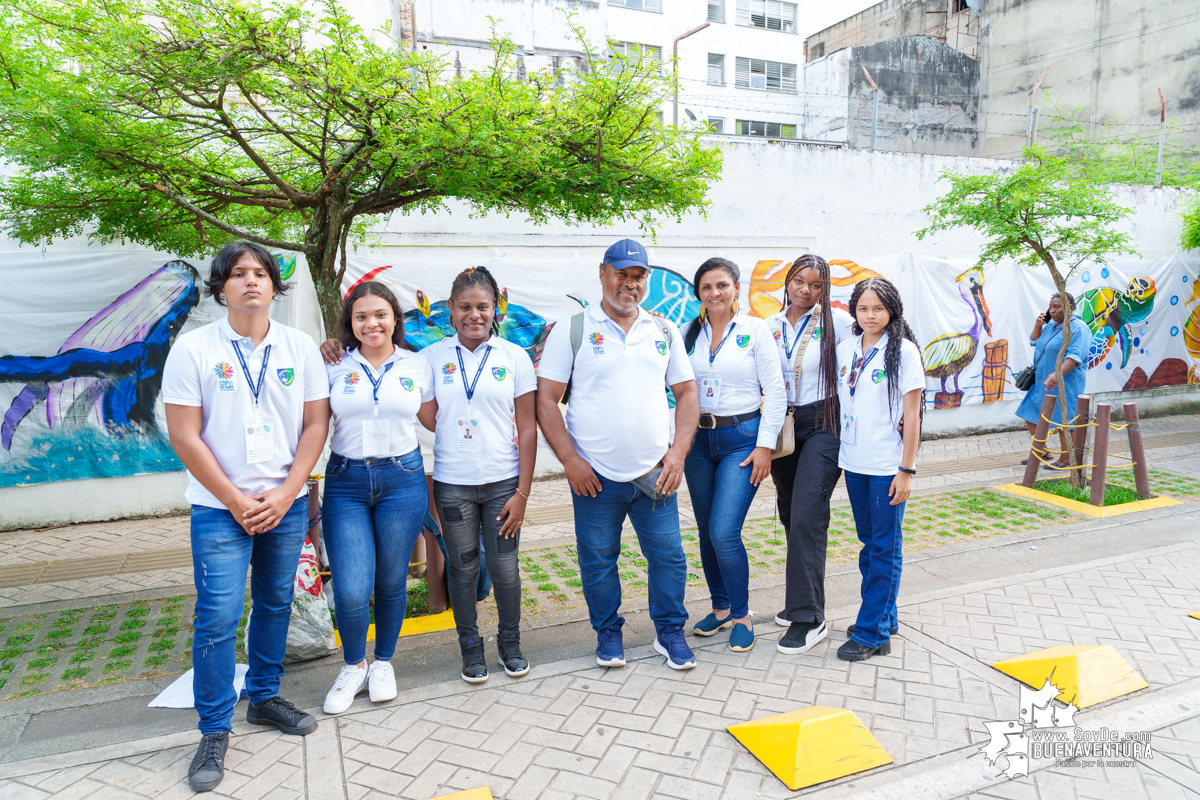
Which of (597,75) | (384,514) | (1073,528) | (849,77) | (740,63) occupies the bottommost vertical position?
(1073,528)

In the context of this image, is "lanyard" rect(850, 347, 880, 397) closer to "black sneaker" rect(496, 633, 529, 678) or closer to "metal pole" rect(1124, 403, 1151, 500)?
"black sneaker" rect(496, 633, 529, 678)

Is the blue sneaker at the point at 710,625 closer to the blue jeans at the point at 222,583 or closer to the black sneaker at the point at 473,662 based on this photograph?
the black sneaker at the point at 473,662

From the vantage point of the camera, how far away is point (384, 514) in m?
3.37

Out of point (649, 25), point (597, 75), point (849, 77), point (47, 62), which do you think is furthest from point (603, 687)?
point (649, 25)

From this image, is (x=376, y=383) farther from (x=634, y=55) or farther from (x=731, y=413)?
(x=634, y=55)

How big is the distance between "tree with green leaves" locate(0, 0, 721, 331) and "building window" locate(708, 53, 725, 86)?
31.9 m

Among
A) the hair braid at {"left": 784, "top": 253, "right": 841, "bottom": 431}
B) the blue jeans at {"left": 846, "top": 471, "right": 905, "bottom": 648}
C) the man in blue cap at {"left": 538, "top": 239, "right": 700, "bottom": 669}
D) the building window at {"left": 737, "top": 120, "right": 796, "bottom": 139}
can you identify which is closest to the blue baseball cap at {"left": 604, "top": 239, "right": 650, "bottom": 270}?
the man in blue cap at {"left": 538, "top": 239, "right": 700, "bottom": 669}

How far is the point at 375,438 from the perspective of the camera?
3303mm

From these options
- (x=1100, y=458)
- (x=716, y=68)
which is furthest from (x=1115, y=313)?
(x=716, y=68)

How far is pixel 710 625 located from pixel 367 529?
79.0 inches

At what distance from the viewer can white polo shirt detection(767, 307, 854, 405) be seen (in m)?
3.99

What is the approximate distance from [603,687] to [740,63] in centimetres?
3488

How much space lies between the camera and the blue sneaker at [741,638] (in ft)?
13.0

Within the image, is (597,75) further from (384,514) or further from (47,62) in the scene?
(47,62)
